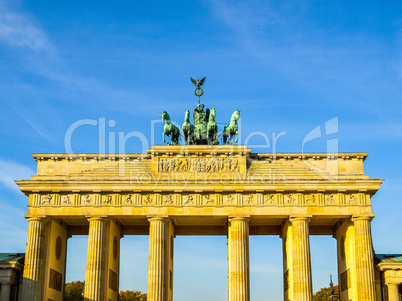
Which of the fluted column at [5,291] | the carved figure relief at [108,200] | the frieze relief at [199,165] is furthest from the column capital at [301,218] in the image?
the fluted column at [5,291]

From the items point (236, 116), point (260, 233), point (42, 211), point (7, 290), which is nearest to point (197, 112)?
point (236, 116)

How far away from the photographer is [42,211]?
1951 inches

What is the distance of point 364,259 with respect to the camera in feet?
157

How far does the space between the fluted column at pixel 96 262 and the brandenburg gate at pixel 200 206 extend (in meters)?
0.08

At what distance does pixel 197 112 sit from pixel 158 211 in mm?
10582

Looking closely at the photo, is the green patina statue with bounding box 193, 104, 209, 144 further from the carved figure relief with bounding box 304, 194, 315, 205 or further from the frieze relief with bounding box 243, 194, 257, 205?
the carved figure relief with bounding box 304, 194, 315, 205

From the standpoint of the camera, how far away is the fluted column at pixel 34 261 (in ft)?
155

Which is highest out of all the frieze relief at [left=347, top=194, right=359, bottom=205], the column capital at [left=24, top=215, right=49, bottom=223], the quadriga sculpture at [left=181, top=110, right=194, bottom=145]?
the quadriga sculpture at [left=181, top=110, right=194, bottom=145]

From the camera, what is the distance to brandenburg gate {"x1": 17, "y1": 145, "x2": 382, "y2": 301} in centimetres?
4809

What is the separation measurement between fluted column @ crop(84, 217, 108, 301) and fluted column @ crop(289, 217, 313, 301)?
15.0 m

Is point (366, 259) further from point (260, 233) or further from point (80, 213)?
point (80, 213)

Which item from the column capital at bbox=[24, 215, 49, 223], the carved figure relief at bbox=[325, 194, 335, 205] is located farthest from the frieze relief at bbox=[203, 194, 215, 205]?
the column capital at bbox=[24, 215, 49, 223]

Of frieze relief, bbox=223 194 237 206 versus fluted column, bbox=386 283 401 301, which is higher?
frieze relief, bbox=223 194 237 206

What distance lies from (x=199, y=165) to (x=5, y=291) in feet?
60.3
